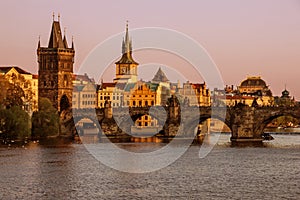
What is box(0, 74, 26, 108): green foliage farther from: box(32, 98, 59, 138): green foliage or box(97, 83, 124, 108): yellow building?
box(97, 83, 124, 108): yellow building

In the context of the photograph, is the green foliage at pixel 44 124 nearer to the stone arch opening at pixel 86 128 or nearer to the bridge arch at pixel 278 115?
the stone arch opening at pixel 86 128

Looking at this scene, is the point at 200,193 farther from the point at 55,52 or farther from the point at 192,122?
the point at 55,52

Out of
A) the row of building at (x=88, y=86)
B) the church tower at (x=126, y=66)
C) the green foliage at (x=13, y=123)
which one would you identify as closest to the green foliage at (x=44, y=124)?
the row of building at (x=88, y=86)

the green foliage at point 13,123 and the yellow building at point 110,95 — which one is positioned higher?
the yellow building at point 110,95

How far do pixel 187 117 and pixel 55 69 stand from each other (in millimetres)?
26770

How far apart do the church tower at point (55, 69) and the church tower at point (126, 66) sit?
123 feet

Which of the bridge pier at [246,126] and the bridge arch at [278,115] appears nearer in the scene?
the bridge arch at [278,115]

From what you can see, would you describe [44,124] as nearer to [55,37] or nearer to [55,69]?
[55,69]

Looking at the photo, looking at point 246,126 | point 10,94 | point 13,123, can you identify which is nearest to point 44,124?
point 10,94

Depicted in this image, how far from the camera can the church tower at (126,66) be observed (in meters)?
148

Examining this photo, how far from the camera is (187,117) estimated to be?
90250mm

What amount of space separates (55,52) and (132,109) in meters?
20.5

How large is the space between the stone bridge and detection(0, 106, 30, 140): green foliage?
1771 centimetres

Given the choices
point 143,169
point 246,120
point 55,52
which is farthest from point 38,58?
point 143,169
